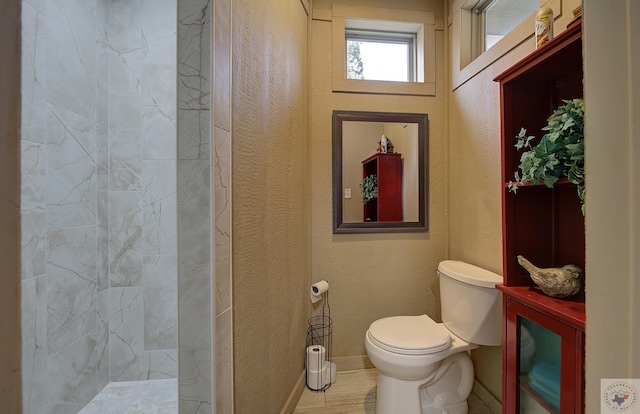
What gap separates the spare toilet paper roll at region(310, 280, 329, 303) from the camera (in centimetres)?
185

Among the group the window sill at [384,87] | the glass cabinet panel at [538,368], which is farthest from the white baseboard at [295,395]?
the window sill at [384,87]

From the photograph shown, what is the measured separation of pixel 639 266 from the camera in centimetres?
37

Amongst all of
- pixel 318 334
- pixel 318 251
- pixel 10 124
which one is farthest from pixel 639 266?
pixel 318 334

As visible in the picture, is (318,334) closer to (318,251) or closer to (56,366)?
(318,251)

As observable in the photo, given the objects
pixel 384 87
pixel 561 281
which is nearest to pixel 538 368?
pixel 561 281

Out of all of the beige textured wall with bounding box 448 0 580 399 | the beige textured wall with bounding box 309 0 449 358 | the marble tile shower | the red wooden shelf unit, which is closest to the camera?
the red wooden shelf unit

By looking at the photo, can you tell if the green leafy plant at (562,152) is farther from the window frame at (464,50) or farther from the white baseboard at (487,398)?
the white baseboard at (487,398)

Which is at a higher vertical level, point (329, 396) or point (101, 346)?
point (101, 346)

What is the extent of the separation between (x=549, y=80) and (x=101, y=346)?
2.75 meters

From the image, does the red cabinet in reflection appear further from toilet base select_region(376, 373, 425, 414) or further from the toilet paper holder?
toilet base select_region(376, 373, 425, 414)

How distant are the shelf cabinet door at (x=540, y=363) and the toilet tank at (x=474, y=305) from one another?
0.83 feet

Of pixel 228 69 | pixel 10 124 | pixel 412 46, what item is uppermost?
pixel 412 46

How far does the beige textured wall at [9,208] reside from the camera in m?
0.24

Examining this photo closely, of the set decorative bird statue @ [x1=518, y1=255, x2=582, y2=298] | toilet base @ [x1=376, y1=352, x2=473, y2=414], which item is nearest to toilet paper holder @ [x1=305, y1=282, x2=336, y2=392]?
toilet base @ [x1=376, y1=352, x2=473, y2=414]
